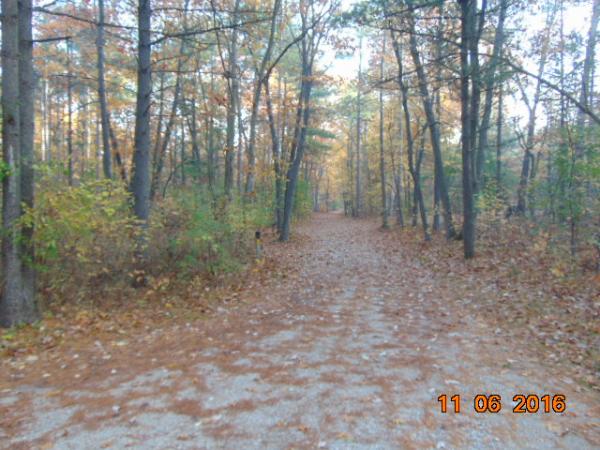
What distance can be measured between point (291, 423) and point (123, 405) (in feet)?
5.35

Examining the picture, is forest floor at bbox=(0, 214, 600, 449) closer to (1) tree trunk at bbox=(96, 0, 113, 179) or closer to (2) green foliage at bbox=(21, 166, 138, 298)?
(2) green foliage at bbox=(21, 166, 138, 298)

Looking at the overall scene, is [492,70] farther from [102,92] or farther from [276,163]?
[102,92]

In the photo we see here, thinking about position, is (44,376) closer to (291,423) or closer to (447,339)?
(291,423)

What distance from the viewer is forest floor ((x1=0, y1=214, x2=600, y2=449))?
3.10 m

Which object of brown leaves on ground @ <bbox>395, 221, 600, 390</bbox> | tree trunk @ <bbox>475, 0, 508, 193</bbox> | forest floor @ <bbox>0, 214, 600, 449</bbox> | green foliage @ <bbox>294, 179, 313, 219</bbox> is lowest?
forest floor @ <bbox>0, 214, 600, 449</bbox>

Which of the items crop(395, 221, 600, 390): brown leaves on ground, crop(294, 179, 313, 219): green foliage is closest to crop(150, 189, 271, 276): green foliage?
crop(395, 221, 600, 390): brown leaves on ground

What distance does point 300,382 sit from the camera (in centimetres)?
407

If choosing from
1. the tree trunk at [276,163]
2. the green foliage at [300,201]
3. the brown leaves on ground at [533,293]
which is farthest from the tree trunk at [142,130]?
the green foliage at [300,201]

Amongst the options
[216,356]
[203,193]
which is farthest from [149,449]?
[203,193]
